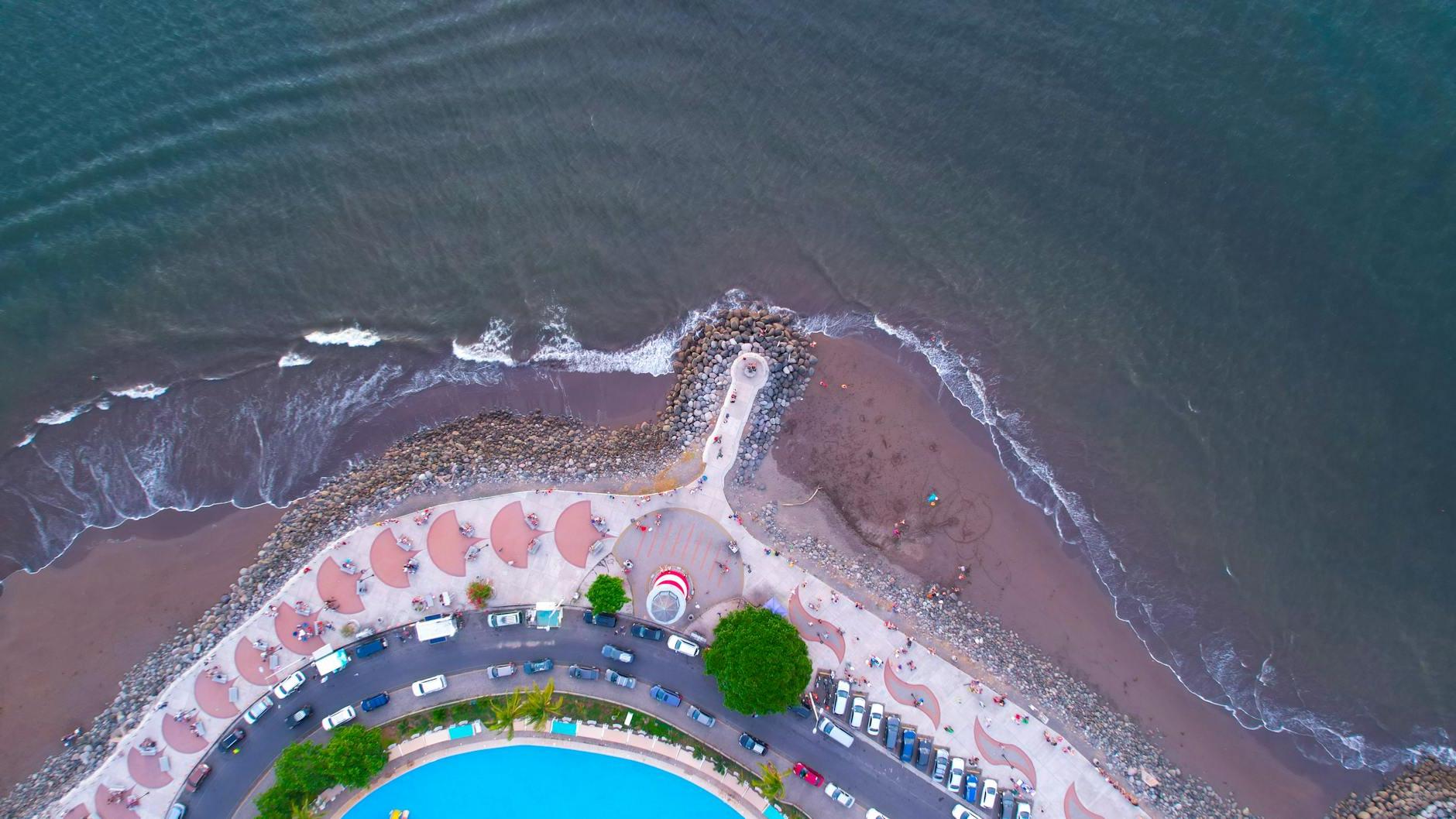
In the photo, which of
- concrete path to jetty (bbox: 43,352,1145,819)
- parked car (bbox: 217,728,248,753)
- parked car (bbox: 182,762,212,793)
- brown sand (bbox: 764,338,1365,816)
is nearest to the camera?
parked car (bbox: 182,762,212,793)

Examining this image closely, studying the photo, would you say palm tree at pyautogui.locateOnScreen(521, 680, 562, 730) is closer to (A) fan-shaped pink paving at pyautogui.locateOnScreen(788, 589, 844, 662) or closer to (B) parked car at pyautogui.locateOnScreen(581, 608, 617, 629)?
(B) parked car at pyautogui.locateOnScreen(581, 608, 617, 629)

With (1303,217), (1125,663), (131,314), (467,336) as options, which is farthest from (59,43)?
(1303,217)

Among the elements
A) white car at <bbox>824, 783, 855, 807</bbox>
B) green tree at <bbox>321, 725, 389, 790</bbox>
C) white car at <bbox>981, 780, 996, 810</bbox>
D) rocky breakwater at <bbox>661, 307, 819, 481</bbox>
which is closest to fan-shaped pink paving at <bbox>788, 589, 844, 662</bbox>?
white car at <bbox>824, 783, 855, 807</bbox>

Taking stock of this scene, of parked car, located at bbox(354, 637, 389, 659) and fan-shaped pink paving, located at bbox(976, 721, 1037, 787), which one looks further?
parked car, located at bbox(354, 637, 389, 659)

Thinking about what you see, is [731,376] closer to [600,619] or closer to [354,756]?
[600,619]

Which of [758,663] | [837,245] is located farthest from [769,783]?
[837,245]

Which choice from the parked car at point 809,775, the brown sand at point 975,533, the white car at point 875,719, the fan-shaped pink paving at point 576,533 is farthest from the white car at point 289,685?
the white car at point 875,719
